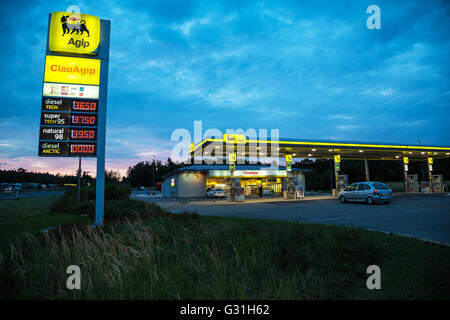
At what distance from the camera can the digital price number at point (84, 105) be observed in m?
9.02

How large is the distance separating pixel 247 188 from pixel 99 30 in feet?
120

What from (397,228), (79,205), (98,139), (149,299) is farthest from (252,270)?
(79,205)

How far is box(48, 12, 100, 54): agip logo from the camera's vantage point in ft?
30.3

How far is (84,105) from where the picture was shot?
916 cm

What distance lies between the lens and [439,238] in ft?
20.5

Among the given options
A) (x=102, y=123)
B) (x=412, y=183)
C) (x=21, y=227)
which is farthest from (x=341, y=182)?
(x=21, y=227)

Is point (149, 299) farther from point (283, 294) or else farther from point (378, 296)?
point (378, 296)

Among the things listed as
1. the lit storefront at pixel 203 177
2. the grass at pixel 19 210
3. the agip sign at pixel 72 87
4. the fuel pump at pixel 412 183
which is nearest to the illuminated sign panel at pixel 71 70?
the agip sign at pixel 72 87

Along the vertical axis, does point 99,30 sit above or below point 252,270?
above

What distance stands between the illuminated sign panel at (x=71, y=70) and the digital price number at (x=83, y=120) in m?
1.45

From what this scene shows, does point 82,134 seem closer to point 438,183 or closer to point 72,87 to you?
point 72,87

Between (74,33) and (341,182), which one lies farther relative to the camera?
(341,182)

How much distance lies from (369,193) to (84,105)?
18.5 m

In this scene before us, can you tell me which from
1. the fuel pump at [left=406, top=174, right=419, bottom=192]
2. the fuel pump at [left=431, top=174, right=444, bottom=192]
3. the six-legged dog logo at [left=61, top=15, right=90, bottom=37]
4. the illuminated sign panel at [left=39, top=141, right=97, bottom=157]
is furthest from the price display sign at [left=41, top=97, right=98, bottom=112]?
the fuel pump at [left=431, top=174, right=444, bottom=192]
